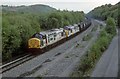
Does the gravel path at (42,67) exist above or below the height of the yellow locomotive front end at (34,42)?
below

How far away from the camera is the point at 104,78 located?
21250 mm

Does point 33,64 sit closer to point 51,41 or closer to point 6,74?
point 6,74

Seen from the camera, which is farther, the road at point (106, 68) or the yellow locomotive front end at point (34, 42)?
the yellow locomotive front end at point (34, 42)

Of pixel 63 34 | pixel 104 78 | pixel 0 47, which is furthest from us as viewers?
pixel 63 34

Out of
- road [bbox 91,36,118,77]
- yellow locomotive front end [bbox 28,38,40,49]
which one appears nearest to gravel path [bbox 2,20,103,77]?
yellow locomotive front end [bbox 28,38,40,49]

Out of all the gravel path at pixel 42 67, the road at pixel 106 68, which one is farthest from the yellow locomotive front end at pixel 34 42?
the road at pixel 106 68

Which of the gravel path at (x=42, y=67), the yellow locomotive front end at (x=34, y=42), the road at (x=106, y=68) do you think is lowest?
the gravel path at (x=42, y=67)

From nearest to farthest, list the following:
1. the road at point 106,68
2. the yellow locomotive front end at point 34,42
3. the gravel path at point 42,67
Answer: the road at point 106,68 < the gravel path at point 42,67 < the yellow locomotive front end at point 34,42

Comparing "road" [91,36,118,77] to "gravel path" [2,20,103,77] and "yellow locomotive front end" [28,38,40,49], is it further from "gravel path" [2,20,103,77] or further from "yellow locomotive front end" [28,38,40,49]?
"yellow locomotive front end" [28,38,40,49]

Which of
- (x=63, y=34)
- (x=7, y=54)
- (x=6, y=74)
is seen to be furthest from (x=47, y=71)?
(x=63, y=34)

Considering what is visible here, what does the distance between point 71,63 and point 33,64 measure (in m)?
3.67

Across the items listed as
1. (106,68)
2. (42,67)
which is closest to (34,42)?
(42,67)

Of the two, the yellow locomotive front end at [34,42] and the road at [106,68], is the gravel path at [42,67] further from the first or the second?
the road at [106,68]

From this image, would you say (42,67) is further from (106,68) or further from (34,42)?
(34,42)
